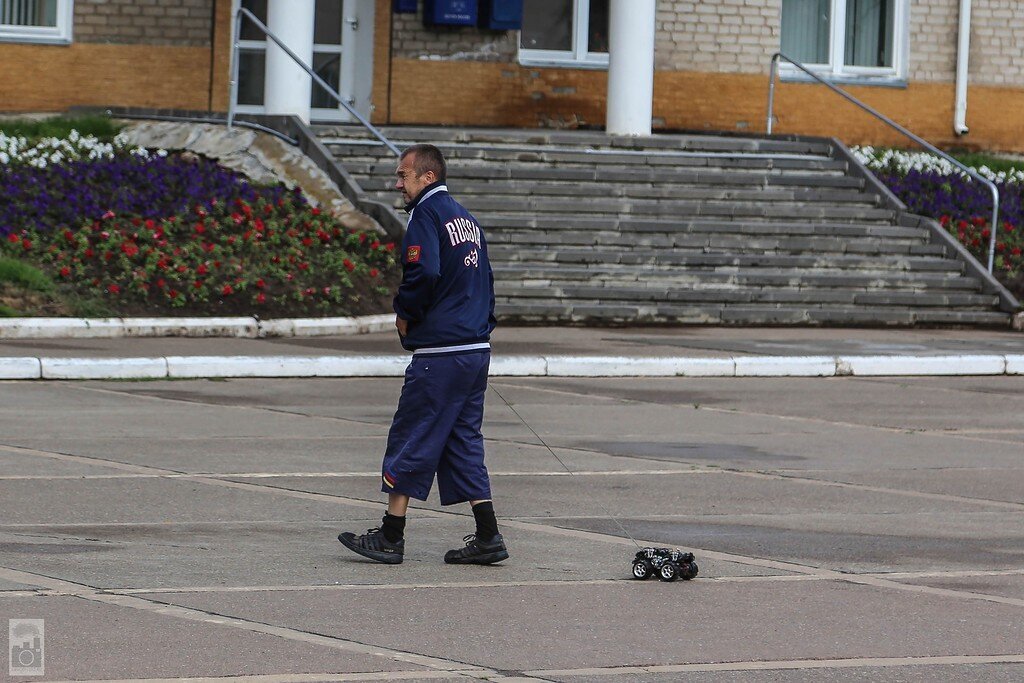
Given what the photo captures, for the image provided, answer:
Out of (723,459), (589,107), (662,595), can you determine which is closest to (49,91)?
(589,107)

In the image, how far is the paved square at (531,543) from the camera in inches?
226

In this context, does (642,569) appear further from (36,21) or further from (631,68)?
(36,21)

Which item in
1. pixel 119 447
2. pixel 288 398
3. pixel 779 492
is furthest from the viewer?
pixel 288 398

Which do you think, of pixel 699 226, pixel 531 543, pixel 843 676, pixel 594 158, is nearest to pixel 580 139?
pixel 594 158

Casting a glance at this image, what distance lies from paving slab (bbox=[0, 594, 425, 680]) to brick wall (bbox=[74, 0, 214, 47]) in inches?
714

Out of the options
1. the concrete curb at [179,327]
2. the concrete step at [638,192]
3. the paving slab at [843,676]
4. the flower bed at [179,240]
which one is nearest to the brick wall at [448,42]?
the concrete step at [638,192]

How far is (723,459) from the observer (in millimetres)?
10086

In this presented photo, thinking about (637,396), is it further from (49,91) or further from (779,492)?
(49,91)

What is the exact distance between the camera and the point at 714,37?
82.9 ft

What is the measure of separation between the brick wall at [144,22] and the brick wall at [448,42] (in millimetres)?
2723

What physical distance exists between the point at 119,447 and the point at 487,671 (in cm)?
494

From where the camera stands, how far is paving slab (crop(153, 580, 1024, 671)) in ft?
19.1

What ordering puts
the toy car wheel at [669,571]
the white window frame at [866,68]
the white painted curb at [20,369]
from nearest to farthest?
the toy car wheel at [669,571]
the white painted curb at [20,369]
the white window frame at [866,68]

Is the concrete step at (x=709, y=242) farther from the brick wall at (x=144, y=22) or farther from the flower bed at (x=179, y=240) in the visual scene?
the brick wall at (x=144, y=22)
